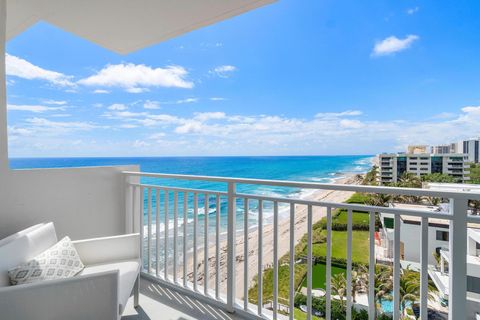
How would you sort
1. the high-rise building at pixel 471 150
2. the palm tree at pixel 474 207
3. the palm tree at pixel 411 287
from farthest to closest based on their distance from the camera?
the high-rise building at pixel 471 150 → the palm tree at pixel 411 287 → the palm tree at pixel 474 207

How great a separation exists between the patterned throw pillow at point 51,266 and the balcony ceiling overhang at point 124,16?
1.81m

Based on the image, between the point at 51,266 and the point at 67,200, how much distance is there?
1019mm

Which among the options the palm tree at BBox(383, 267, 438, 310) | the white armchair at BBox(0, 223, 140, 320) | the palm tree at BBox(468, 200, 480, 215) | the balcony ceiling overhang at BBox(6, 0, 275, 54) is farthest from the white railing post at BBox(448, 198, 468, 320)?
the balcony ceiling overhang at BBox(6, 0, 275, 54)

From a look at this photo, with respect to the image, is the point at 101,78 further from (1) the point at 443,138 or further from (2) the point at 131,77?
(1) the point at 443,138

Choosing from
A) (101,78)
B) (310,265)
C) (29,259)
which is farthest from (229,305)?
(101,78)

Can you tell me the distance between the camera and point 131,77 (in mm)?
27828

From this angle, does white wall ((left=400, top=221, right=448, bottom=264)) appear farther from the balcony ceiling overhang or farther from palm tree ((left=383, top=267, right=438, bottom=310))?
the balcony ceiling overhang

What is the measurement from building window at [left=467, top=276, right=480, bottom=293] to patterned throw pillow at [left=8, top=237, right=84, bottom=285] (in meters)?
2.20

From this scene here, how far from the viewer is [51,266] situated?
1622 mm

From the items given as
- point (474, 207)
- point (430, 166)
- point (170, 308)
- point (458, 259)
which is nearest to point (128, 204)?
point (170, 308)

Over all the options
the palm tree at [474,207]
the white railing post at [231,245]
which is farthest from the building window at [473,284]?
the white railing post at [231,245]

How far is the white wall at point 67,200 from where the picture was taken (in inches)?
85.1

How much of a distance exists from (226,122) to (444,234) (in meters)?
29.3

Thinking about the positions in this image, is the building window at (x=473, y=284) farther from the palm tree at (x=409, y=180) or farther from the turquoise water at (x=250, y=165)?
the turquoise water at (x=250, y=165)
